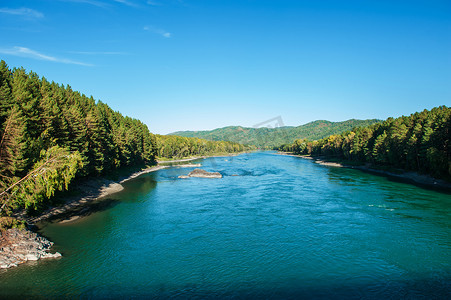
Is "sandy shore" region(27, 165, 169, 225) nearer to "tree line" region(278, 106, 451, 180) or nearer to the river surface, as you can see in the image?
the river surface

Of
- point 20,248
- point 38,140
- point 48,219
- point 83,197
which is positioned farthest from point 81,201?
point 20,248

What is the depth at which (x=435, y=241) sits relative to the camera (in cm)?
2508

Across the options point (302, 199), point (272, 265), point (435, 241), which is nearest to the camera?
point (272, 265)

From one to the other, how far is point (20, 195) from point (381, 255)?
33593 mm

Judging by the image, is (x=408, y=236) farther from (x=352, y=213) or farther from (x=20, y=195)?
(x=20, y=195)

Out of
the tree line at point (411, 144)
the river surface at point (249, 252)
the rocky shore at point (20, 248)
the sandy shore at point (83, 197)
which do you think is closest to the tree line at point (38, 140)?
the sandy shore at point (83, 197)

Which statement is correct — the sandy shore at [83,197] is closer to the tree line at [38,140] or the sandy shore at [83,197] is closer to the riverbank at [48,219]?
the riverbank at [48,219]

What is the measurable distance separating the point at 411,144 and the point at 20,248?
7904 centimetres

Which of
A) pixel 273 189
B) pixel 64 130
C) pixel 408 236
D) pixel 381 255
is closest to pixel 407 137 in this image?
pixel 273 189

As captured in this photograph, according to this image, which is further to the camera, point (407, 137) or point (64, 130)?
point (407, 137)

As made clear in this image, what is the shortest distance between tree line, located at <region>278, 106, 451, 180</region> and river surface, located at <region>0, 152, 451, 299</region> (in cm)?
1913

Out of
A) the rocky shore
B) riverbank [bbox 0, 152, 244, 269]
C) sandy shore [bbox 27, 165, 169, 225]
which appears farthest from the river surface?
sandy shore [bbox 27, 165, 169, 225]

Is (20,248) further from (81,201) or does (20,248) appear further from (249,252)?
(81,201)

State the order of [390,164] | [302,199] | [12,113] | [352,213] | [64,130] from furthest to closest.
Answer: [390,164], [302,199], [64,130], [352,213], [12,113]
